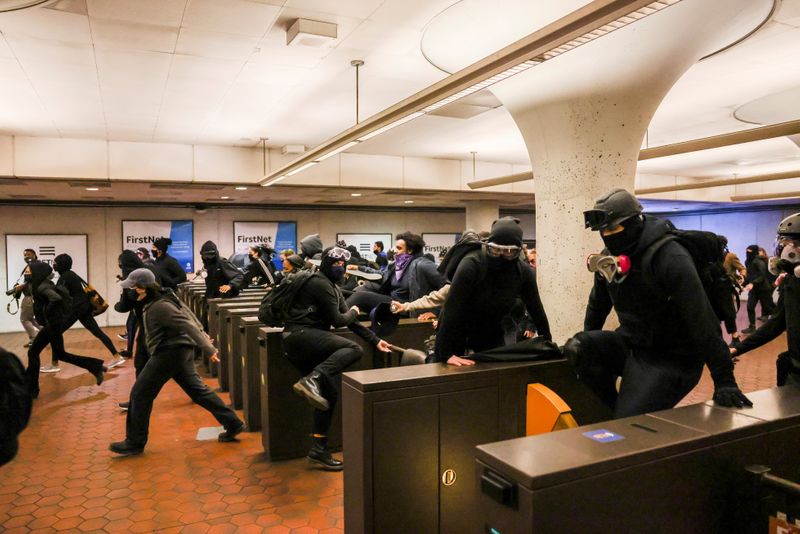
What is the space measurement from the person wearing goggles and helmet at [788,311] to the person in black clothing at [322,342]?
2.38m

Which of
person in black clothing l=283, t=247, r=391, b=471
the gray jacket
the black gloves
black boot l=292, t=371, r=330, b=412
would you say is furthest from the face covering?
the black gloves

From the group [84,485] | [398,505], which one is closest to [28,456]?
[84,485]

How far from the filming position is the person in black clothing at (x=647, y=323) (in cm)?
239

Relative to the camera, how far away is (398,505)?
8.80 ft

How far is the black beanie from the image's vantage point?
10.2 ft

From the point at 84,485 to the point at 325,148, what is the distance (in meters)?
3.98

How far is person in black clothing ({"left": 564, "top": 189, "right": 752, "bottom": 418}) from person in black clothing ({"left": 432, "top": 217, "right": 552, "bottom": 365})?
551 millimetres

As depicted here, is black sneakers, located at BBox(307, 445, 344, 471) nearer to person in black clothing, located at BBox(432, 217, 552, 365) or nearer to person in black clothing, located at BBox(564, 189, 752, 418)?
person in black clothing, located at BBox(432, 217, 552, 365)

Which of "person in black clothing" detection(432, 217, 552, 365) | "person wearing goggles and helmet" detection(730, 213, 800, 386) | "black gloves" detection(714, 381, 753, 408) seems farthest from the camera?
"person in black clothing" detection(432, 217, 552, 365)

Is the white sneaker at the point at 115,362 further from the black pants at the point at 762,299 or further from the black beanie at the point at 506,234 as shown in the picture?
the black pants at the point at 762,299

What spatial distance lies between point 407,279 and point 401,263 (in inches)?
7.3

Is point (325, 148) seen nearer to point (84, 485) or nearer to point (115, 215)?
point (84, 485)

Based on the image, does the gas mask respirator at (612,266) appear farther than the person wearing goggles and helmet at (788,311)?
No

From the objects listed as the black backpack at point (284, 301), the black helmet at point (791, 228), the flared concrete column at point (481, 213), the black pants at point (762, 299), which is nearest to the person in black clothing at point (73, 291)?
the black backpack at point (284, 301)
